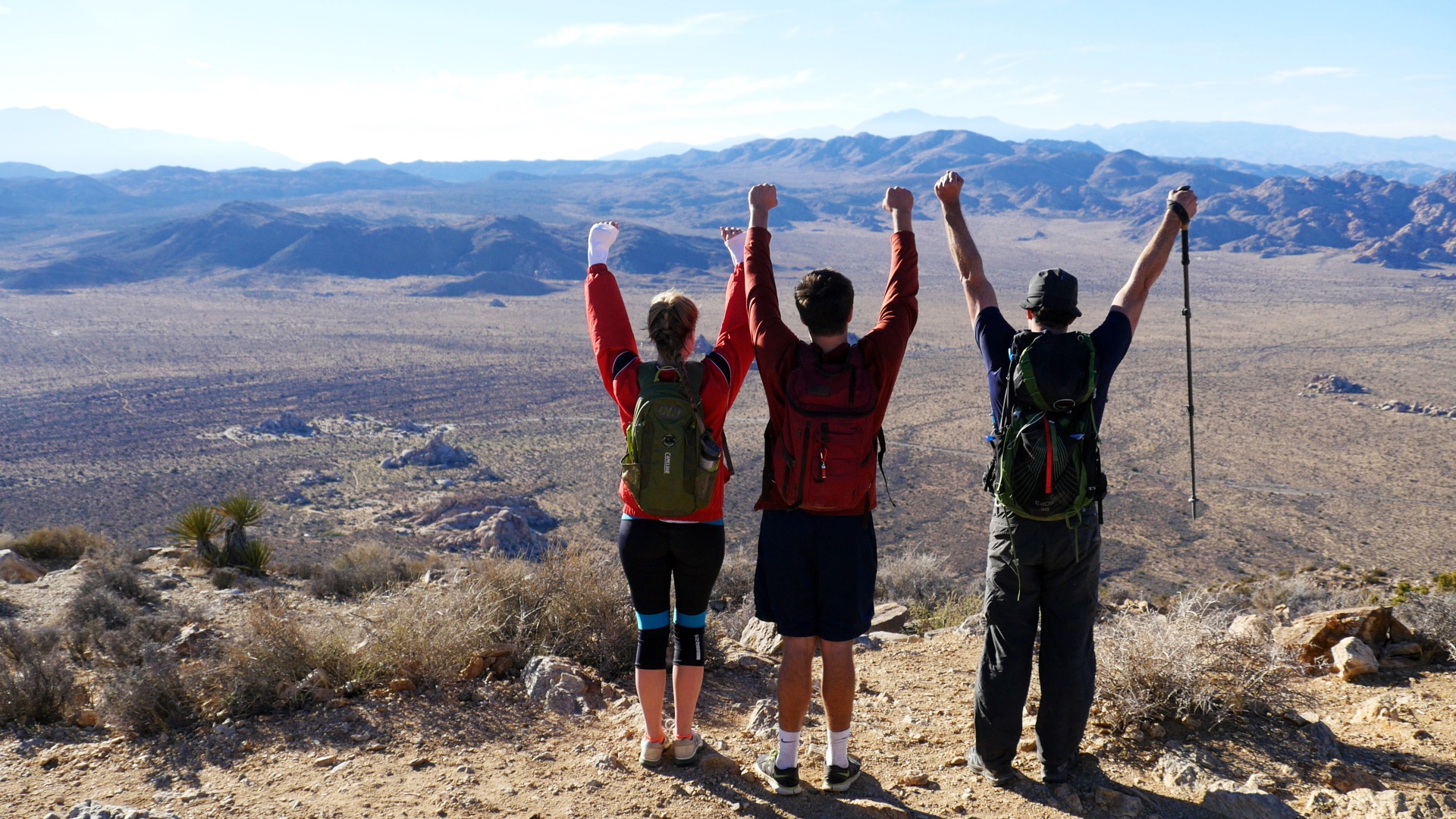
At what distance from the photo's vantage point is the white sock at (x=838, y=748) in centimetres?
299

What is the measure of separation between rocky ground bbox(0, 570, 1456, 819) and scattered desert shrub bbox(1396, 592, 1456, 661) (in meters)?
0.15

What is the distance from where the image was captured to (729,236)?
331 centimetres

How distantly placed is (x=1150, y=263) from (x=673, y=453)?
172cm

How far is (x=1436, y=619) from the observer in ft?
14.3

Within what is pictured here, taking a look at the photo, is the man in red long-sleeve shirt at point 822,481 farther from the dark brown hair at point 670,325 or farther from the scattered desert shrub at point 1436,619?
the scattered desert shrub at point 1436,619

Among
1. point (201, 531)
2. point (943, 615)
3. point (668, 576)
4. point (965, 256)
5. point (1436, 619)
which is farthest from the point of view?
point (201, 531)

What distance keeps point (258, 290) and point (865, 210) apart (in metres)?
81.2

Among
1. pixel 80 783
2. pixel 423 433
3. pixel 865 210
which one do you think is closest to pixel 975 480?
pixel 423 433

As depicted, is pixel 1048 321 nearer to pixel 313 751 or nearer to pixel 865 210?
pixel 313 751

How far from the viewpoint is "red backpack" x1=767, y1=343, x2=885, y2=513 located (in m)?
2.69

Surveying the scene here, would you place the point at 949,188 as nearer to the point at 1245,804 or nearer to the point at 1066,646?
the point at 1066,646

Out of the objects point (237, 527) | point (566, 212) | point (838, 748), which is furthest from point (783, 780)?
point (566, 212)

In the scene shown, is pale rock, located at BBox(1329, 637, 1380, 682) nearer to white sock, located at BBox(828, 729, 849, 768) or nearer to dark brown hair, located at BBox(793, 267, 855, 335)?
white sock, located at BBox(828, 729, 849, 768)

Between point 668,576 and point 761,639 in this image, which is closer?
point 668,576
